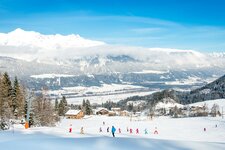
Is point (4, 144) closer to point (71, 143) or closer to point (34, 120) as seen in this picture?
point (71, 143)

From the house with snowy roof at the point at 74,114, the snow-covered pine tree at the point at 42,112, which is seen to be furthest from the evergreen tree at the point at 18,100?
the house with snowy roof at the point at 74,114

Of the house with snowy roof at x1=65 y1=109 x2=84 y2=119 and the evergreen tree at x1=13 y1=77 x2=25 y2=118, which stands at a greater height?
the evergreen tree at x1=13 y1=77 x2=25 y2=118

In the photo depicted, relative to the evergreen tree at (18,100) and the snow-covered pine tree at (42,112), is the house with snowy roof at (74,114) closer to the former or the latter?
the evergreen tree at (18,100)

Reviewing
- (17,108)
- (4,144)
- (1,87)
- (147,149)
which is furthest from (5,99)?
(147,149)

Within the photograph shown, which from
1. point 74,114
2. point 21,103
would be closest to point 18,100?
point 21,103

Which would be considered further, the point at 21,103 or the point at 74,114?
the point at 74,114

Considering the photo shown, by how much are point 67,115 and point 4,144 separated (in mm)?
121021

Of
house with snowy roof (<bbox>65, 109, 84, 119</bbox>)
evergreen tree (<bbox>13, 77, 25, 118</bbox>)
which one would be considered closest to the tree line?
evergreen tree (<bbox>13, 77, 25, 118</bbox>)

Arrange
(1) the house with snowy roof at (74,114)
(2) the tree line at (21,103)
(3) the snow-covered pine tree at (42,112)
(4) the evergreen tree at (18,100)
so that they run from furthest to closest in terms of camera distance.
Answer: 1. (1) the house with snowy roof at (74,114)
2. (4) the evergreen tree at (18,100)
3. (2) the tree line at (21,103)
4. (3) the snow-covered pine tree at (42,112)

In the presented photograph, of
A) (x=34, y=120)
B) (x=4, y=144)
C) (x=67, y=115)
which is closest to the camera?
(x=4, y=144)

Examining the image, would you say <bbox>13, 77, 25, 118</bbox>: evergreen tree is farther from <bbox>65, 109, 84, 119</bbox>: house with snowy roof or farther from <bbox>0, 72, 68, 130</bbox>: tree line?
<bbox>65, 109, 84, 119</bbox>: house with snowy roof

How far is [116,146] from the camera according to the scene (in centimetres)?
1908

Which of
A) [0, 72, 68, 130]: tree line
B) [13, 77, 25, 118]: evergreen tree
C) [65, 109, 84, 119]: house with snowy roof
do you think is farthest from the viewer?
[65, 109, 84, 119]: house with snowy roof

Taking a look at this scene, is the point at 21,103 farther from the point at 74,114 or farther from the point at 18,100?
the point at 74,114
